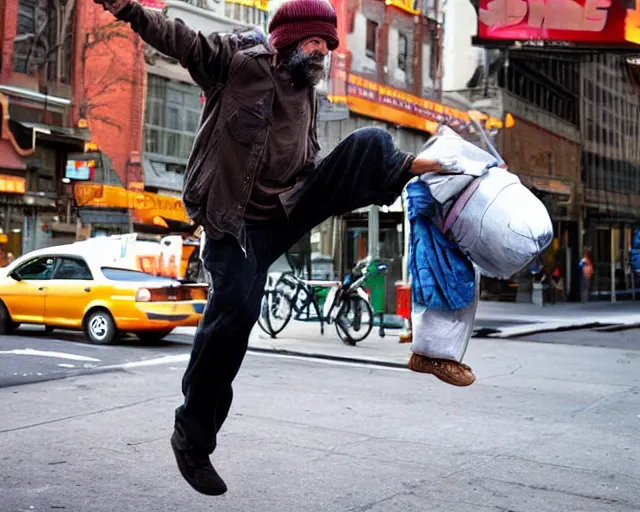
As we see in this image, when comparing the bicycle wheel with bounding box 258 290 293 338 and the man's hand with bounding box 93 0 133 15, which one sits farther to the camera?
the bicycle wheel with bounding box 258 290 293 338

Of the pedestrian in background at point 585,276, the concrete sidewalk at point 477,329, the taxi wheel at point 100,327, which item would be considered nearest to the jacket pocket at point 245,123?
the concrete sidewalk at point 477,329

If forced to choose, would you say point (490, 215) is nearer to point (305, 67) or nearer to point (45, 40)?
point (305, 67)

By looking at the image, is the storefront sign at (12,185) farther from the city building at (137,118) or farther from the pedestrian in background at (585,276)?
the pedestrian in background at (585,276)

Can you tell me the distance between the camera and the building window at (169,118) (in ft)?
91.3

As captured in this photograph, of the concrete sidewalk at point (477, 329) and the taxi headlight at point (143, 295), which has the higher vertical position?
the taxi headlight at point (143, 295)

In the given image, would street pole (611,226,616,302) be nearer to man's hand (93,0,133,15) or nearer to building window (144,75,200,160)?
building window (144,75,200,160)

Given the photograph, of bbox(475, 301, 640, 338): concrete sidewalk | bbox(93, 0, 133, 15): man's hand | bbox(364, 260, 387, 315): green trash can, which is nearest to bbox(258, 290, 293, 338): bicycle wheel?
bbox(364, 260, 387, 315): green trash can

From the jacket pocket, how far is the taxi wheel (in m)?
10.8

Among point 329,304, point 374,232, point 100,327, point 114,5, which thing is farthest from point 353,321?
point 114,5

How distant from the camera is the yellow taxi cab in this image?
44.1 feet

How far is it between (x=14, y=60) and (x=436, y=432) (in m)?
21.1

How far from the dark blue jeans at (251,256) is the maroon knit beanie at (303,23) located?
0.37 meters

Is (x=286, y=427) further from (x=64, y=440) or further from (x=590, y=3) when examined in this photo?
(x=590, y=3)

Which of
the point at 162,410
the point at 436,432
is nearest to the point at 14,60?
the point at 162,410
